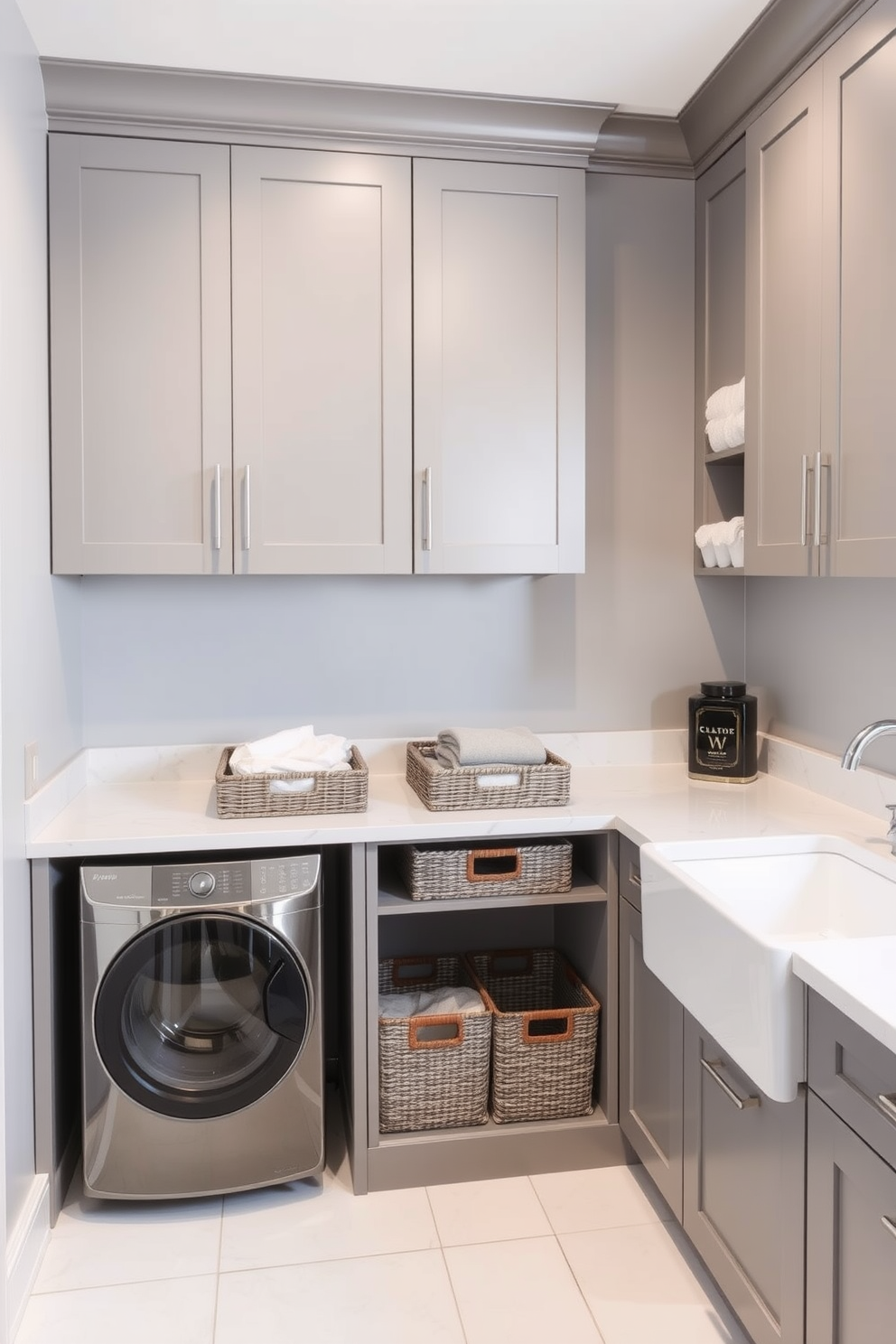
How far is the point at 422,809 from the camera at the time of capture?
246 cm

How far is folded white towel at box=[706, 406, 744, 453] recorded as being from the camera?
8.42 feet

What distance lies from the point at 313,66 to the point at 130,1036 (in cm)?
219

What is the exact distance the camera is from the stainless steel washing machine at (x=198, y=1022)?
7.22ft

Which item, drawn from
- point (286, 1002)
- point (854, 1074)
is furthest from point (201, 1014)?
point (854, 1074)

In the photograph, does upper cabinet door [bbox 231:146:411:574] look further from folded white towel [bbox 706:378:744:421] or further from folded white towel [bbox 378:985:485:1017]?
folded white towel [bbox 378:985:485:1017]

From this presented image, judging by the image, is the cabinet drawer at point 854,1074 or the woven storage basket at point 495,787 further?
the woven storage basket at point 495,787

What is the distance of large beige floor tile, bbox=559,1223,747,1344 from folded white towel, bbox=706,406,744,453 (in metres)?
1.84

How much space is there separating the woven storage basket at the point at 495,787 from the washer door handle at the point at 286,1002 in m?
0.49

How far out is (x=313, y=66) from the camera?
2.33m

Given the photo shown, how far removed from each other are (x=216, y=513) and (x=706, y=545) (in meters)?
1.31

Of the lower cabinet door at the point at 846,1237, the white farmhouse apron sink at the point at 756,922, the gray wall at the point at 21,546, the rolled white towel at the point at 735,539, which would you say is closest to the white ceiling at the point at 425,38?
the gray wall at the point at 21,546

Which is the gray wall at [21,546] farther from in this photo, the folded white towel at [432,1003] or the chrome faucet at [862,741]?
the chrome faucet at [862,741]

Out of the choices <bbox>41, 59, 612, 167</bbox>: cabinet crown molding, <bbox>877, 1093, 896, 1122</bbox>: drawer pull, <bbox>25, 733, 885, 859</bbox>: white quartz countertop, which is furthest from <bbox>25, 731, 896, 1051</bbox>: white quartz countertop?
<bbox>41, 59, 612, 167</bbox>: cabinet crown molding

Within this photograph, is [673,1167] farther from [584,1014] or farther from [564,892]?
[564,892]
